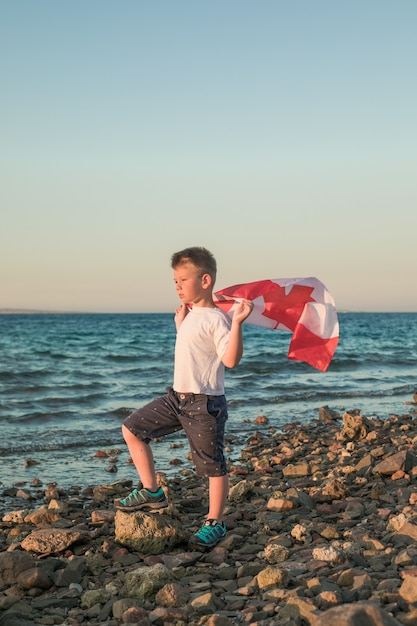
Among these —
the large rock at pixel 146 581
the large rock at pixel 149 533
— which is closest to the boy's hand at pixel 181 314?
the large rock at pixel 149 533

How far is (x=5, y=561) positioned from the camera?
174 inches

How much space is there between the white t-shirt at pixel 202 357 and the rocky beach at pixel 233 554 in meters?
0.98

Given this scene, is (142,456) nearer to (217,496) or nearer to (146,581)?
(217,496)

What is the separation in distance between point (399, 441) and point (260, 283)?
4.62 metres

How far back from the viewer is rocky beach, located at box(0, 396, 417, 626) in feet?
11.5

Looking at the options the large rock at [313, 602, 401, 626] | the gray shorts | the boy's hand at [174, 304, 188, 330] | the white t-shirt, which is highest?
the boy's hand at [174, 304, 188, 330]

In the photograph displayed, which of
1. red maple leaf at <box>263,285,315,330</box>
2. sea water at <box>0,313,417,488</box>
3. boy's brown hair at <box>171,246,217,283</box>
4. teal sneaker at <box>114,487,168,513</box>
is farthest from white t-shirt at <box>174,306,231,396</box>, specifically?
sea water at <box>0,313,417,488</box>

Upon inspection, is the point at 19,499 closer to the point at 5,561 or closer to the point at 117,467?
the point at 117,467

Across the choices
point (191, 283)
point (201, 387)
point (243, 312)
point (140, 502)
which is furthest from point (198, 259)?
point (140, 502)

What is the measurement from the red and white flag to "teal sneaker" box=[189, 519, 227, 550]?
149 cm

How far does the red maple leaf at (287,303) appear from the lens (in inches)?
225

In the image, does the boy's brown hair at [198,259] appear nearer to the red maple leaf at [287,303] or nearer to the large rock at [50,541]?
the red maple leaf at [287,303]

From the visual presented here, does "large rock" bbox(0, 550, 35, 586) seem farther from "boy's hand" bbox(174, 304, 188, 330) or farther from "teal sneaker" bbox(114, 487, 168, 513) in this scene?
"boy's hand" bbox(174, 304, 188, 330)

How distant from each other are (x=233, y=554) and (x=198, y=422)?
3.07 ft
